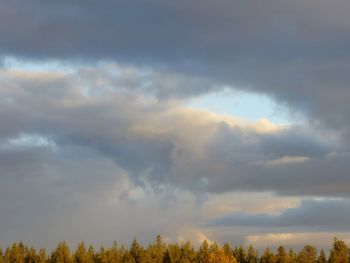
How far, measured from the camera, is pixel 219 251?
177 meters
